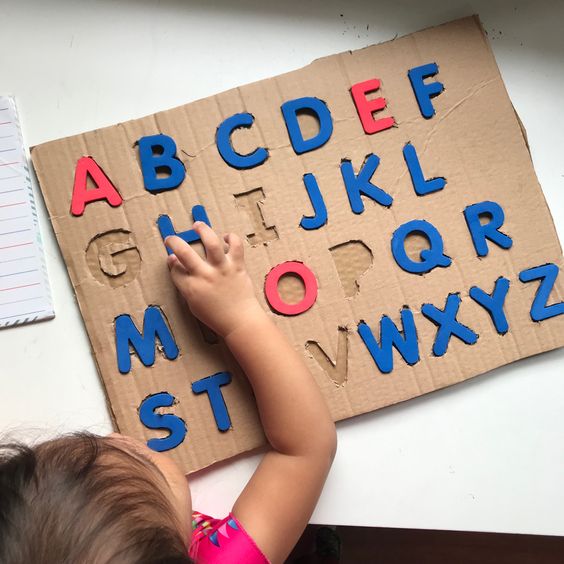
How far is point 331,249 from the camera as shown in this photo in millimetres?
585

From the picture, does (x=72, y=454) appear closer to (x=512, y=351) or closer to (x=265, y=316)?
(x=265, y=316)

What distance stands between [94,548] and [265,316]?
0.82 feet

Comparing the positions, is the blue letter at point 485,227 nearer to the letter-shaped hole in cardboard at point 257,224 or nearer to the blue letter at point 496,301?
the blue letter at point 496,301

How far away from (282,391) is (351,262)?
14cm

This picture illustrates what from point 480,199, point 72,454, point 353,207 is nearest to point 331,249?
point 353,207

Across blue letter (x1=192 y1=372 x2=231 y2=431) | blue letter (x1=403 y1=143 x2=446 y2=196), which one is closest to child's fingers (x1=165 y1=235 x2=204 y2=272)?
blue letter (x1=192 y1=372 x2=231 y2=431)

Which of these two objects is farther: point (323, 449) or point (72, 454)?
point (323, 449)

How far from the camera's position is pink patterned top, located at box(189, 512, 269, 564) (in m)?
0.50

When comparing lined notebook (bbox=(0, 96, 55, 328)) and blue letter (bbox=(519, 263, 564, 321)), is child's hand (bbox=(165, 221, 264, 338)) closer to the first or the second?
lined notebook (bbox=(0, 96, 55, 328))

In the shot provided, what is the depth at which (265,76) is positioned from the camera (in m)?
0.60

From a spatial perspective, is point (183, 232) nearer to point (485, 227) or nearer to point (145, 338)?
point (145, 338)

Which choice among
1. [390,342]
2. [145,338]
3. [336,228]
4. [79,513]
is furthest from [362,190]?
[79,513]

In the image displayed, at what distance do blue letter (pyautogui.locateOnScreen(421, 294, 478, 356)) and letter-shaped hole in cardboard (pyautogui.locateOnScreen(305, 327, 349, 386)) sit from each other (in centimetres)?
8

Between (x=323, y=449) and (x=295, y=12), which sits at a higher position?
(x=295, y=12)
